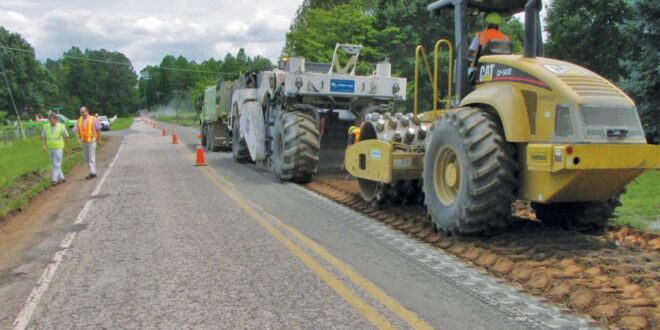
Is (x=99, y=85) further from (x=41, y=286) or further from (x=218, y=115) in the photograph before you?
(x=41, y=286)

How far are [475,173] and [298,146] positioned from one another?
6.16 metres

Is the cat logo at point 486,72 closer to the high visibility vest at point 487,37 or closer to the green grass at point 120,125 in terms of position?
the high visibility vest at point 487,37

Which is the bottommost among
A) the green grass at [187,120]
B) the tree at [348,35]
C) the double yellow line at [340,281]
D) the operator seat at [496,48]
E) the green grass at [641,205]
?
the double yellow line at [340,281]

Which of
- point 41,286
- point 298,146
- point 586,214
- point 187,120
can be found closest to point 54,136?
point 298,146

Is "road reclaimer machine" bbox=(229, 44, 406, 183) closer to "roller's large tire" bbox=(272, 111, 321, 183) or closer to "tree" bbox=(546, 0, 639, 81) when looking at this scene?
"roller's large tire" bbox=(272, 111, 321, 183)

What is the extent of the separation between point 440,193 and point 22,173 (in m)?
12.5

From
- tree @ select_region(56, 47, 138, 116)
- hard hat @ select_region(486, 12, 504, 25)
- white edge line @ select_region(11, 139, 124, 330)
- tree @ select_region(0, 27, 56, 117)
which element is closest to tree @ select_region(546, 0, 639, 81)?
hard hat @ select_region(486, 12, 504, 25)

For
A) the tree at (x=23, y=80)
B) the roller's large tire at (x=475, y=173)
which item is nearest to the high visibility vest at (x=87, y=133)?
the roller's large tire at (x=475, y=173)

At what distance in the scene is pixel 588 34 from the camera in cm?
2283

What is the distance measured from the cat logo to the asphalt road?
6.55 feet

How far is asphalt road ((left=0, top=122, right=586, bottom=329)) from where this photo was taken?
4414mm

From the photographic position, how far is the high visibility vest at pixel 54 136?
1339 centimetres

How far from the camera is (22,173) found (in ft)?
50.3

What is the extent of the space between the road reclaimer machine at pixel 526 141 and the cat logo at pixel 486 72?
0.04ft
